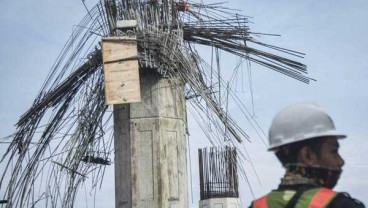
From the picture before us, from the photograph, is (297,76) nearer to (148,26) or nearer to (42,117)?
(148,26)

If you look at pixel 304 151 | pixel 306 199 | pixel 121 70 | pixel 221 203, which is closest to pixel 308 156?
pixel 304 151

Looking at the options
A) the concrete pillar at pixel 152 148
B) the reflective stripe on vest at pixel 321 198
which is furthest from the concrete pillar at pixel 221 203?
the reflective stripe on vest at pixel 321 198

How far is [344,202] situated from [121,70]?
727cm

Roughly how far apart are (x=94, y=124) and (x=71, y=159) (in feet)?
1.91

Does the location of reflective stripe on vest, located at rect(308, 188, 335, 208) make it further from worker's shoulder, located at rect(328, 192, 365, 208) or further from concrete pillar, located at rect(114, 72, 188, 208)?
concrete pillar, located at rect(114, 72, 188, 208)

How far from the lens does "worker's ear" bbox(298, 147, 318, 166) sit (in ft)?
7.48

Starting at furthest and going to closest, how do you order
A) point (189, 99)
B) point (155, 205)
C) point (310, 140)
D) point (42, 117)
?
point (42, 117) → point (189, 99) → point (155, 205) → point (310, 140)

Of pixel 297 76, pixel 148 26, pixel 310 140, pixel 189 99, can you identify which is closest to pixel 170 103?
pixel 189 99

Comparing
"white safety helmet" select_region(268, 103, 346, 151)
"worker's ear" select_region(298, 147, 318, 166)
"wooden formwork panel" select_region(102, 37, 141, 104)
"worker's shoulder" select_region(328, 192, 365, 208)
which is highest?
"wooden formwork panel" select_region(102, 37, 141, 104)

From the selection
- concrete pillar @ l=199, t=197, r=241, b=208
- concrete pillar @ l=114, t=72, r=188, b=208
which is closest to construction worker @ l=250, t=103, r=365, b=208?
concrete pillar @ l=114, t=72, r=188, b=208

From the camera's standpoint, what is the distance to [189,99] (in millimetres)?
9672

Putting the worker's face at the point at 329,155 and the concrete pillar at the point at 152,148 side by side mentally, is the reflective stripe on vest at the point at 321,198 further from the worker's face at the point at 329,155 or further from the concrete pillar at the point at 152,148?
the concrete pillar at the point at 152,148

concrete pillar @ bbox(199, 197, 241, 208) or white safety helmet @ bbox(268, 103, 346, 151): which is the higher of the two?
concrete pillar @ bbox(199, 197, 241, 208)

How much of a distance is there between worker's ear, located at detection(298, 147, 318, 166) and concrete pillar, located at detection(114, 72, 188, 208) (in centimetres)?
691
